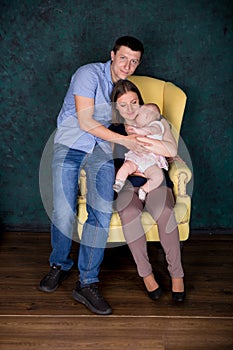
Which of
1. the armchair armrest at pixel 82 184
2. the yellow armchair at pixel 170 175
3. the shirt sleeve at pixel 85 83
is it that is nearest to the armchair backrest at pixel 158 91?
the yellow armchair at pixel 170 175

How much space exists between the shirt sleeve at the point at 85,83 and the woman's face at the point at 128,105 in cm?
16

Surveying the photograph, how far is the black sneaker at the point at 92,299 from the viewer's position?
9.39 ft

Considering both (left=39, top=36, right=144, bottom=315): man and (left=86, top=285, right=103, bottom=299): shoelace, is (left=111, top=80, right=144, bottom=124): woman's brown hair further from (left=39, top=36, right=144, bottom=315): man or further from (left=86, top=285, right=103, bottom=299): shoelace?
(left=86, top=285, right=103, bottom=299): shoelace

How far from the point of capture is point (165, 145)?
3.08 metres

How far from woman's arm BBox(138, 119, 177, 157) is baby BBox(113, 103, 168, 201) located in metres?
0.03

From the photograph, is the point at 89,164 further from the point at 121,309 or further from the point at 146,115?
the point at 121,309

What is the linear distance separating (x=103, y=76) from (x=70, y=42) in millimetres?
631

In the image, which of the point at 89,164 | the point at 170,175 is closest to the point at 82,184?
the point at 89,164

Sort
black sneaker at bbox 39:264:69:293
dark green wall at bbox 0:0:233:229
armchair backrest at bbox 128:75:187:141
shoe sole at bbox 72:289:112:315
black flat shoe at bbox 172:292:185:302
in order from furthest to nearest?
dark green wall at bbox 0:0:233:229, armchair backrest at bbox 128:75:187:141, black sneaker at bbox 39:264:69:293, black flat shoe at bbox 172:292:185:302, shoe sole at bbox 72:289:112:315

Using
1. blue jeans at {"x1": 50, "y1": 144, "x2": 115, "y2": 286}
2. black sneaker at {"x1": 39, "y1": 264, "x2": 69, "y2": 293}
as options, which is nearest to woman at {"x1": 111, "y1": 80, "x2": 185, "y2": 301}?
blue jeans at {"x1": 50, "y1": 144, "x2": 115, "y2": 286}

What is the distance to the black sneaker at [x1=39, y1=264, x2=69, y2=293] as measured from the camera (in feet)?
10.1

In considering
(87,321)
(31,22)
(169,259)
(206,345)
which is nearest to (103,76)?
(31,22)

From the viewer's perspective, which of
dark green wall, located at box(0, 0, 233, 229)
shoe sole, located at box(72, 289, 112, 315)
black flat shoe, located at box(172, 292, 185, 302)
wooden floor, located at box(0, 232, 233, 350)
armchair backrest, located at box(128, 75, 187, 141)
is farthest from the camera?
dark green wall, located at box(0, 0, 233, 229)

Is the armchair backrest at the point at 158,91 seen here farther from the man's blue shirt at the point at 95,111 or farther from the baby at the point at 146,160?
the man's blue shirt at the point at 95,111
